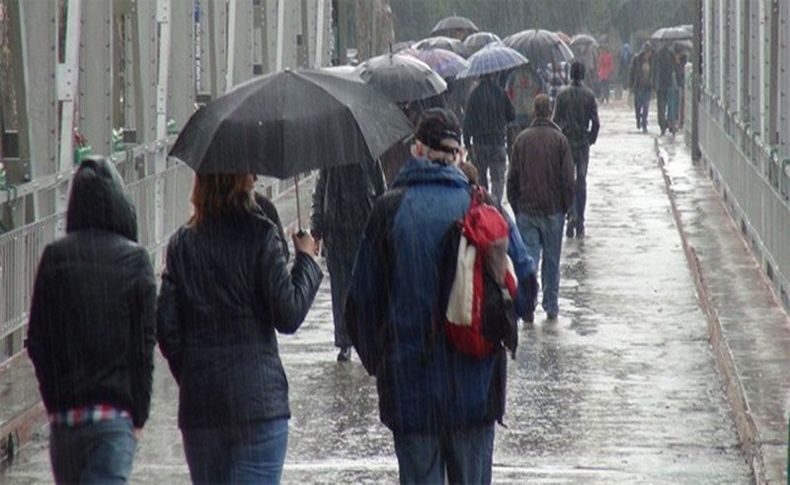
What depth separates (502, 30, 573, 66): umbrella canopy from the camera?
2903cm

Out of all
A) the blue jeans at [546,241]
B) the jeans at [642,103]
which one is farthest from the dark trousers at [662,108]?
the blue jeans at [546,241]

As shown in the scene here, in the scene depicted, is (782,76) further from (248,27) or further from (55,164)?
(248,27)

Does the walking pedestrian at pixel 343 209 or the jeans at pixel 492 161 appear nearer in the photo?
the walking pedestrian at pixel 343 209

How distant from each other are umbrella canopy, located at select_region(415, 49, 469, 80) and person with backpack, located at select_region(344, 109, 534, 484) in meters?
17.5

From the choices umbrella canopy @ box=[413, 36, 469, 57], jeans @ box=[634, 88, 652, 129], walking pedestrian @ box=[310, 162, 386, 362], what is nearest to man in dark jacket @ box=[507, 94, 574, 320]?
walking pedestrian @ box=[310, 162, 386, 362]

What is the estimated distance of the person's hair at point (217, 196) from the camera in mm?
6805

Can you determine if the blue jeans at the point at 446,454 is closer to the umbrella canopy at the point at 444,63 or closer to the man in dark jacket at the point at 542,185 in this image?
the man in dark jacket at the point at 542,185

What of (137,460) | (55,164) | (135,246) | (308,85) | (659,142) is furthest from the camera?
(659,142)

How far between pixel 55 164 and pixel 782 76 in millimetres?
5633

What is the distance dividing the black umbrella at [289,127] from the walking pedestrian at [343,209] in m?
4.62

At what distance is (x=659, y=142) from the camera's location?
3966 centimetres

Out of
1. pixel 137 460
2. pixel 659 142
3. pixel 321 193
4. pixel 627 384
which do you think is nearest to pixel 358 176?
pixel 321 193

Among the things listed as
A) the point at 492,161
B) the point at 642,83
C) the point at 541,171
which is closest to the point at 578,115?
the point at 492,161

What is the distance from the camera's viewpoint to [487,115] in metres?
21.8
